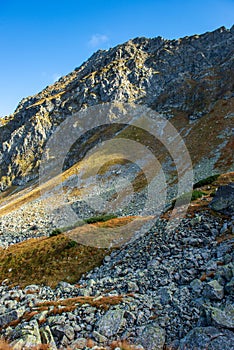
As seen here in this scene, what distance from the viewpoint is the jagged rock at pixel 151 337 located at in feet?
38.9

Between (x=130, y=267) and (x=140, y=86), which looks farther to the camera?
(x=140, y=86)

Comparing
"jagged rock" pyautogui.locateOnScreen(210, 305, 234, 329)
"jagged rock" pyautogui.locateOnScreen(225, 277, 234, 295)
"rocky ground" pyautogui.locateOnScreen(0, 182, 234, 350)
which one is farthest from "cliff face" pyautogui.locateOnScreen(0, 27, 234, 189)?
"jagged rock" pyautogui.locateOnScreen(210, 305, 234, 329)

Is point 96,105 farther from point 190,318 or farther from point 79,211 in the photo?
point 190,318

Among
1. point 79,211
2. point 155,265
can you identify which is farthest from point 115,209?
point 155,265

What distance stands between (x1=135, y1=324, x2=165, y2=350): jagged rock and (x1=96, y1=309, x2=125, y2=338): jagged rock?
48.3 inches

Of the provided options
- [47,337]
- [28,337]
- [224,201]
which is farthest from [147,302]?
[224,201]

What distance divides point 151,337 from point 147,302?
→ 228 cm

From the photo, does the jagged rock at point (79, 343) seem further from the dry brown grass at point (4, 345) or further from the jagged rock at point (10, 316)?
the jagged rock at point (10, 316)

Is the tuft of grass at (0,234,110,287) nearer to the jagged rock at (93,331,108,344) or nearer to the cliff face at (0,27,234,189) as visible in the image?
the jagged rock at (93,331,108,344)

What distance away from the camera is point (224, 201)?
75.2ft

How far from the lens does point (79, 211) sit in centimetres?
5366

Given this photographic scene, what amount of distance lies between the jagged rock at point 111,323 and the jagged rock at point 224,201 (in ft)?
45.7

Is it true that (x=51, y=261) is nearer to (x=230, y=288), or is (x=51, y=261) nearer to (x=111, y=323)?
(x=111, y=323)

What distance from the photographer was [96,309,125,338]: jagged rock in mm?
12883
